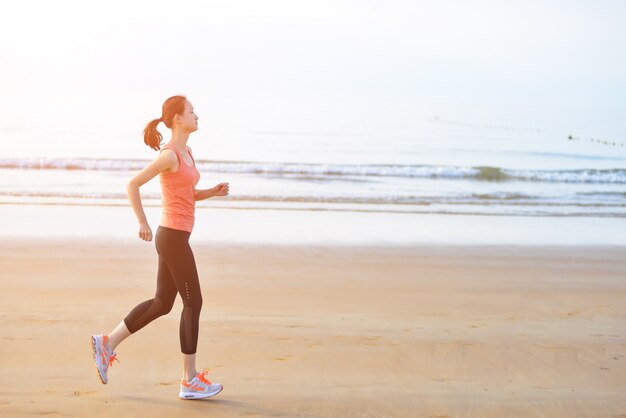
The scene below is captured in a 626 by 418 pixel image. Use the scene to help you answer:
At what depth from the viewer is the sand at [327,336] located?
4.83 metres

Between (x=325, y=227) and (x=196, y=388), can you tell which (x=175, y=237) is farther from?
(x=325, y=227)

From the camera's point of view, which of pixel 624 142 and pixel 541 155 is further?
pixel 624 142

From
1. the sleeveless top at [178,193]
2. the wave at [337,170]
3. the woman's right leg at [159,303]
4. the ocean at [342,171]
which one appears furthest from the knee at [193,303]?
the wave at [337,170]

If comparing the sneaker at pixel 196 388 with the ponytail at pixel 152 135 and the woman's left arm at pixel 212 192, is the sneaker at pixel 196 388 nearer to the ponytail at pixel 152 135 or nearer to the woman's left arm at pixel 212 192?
the woman's left arm at pixel 212 192

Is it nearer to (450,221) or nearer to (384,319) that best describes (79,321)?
(384,319)

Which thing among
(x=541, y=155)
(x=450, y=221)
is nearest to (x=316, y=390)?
(x=450, y=221)

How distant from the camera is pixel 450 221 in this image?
1323 centimetres

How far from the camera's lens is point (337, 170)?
22.8 meters

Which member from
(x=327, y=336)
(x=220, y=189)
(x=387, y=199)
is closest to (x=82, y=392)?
(x=220, y=189)

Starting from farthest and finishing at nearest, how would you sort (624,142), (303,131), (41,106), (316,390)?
(41,106) < (624,142) < (303,131) < (316,390)

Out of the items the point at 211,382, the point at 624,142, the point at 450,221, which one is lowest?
the point at 624,142

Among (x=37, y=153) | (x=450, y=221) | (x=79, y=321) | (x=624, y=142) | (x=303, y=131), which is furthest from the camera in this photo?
(x=624, y=142)

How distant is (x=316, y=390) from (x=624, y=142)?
132ft

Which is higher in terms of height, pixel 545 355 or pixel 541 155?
pixel 545 355
